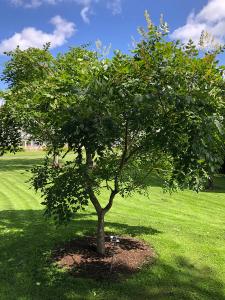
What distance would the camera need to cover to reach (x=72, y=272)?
9.16m

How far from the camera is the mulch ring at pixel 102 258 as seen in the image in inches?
363

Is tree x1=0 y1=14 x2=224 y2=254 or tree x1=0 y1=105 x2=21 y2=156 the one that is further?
tree x1=0 y1=105 x2=21 y2=156

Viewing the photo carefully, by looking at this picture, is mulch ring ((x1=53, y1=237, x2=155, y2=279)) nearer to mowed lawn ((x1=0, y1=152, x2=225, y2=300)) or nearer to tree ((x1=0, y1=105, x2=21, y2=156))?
mowed lawn ((x1=0, y1=152, x2=225, y2=300))

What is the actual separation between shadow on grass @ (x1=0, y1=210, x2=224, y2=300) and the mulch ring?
276 mm

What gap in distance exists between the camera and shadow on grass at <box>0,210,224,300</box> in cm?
827

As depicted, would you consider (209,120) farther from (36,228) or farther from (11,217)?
(11,217)

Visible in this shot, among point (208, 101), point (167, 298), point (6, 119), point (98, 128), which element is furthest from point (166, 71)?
point (6, 119)

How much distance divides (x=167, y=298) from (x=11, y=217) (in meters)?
9.86

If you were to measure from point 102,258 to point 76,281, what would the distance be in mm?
1393

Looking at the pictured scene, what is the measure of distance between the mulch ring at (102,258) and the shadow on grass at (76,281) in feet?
0.91

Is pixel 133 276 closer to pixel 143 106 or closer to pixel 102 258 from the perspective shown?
pixel 102 258

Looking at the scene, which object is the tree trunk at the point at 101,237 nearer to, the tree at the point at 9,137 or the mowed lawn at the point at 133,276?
the mowed lawn at the point at 133,276

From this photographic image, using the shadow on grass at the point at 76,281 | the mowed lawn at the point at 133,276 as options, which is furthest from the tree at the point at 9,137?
the shadow on grass at the point at 76,281

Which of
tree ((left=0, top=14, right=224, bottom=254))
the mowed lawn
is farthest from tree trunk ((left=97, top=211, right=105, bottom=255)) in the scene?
tree ((left=0, top=14, right=224, bottom=254))
